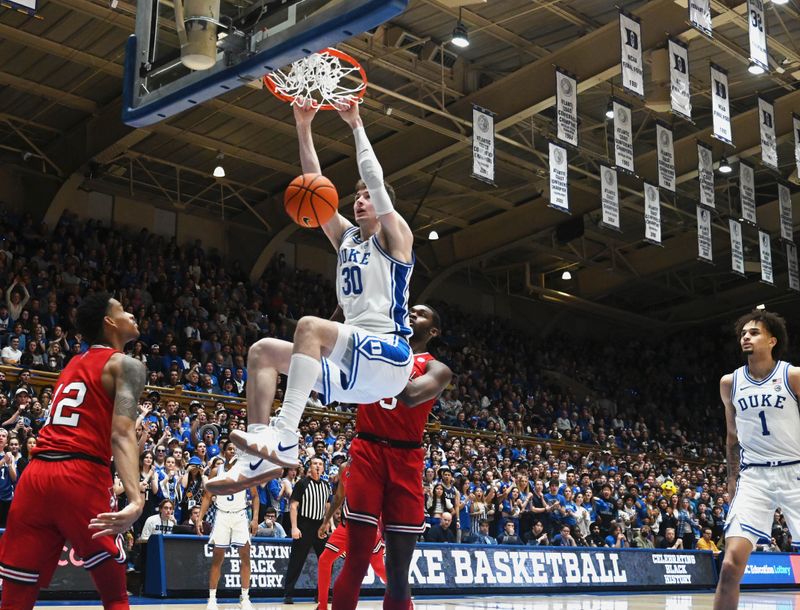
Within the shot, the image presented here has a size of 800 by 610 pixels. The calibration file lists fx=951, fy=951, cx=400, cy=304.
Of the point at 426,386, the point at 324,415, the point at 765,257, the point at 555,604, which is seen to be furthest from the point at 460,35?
the point at 426,386

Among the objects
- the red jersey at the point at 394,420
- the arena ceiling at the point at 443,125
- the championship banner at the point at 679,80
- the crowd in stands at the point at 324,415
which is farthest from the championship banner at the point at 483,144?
the red jersey at the point at 394,420

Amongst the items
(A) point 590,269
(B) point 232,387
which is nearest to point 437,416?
(B) point 232,387

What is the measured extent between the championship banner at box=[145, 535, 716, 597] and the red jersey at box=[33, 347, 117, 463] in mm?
6146

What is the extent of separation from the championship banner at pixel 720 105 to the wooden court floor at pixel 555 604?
27.1ft

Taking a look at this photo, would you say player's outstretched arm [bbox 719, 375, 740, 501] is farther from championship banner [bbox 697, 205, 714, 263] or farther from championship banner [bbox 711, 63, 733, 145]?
championship banner [bbox 697, 205, 714, 263]

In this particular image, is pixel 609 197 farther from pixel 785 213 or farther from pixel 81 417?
pixel 81 417

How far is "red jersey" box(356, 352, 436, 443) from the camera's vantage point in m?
6.01

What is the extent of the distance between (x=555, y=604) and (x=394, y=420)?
8430 mm

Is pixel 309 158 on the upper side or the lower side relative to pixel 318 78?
lower

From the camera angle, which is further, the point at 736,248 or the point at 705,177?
the point at 736,248

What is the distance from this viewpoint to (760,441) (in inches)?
262

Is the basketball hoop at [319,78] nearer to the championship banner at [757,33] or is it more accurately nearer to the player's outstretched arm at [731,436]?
the player's outstretched arm at [731,436]

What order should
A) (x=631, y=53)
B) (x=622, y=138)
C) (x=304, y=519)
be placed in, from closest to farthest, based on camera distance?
1. (x=304, y=519)
2. (x=631, y=53)
3. (x=622, y=138)

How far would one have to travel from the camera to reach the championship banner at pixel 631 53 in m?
16.5
